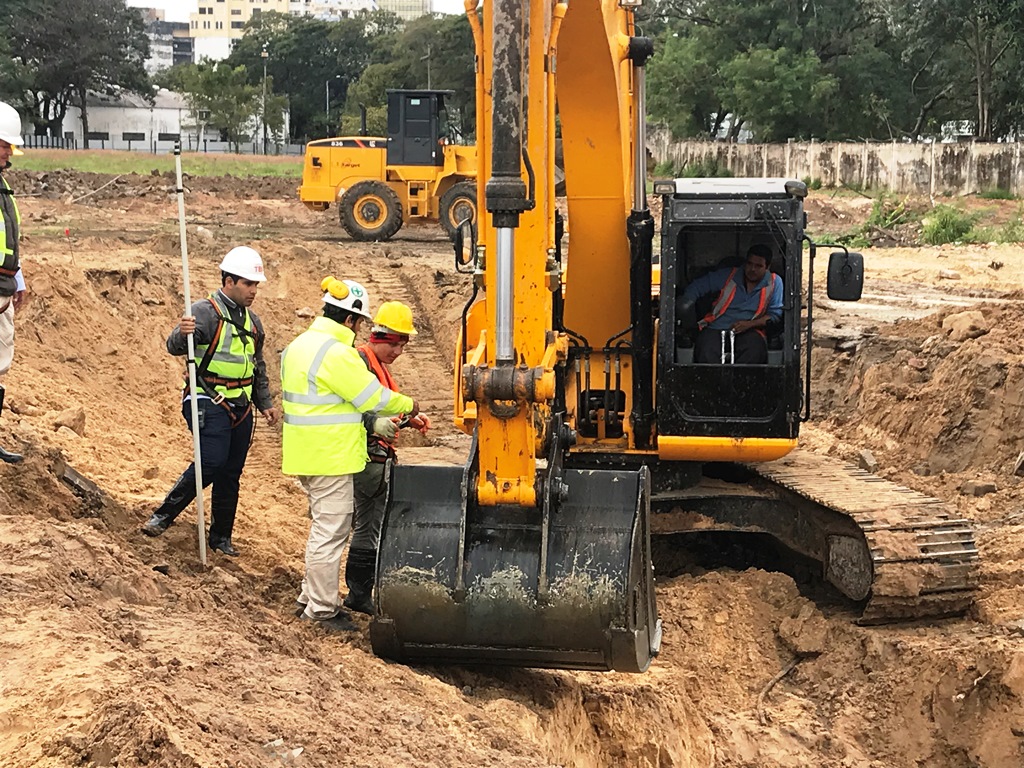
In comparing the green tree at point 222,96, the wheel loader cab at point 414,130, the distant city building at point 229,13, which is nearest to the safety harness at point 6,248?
the wheel loader cab at point 414,130

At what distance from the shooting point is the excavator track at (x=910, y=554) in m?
6.83

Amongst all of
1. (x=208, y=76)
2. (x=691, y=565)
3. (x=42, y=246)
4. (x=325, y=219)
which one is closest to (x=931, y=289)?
(x=691, y=565)

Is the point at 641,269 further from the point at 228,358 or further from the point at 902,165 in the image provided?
the point at 902,165

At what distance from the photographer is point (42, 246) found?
18.0 metres

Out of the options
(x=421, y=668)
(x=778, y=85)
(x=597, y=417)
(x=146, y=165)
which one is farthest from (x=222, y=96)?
(x=421, y=668)

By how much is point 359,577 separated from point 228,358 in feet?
4.75

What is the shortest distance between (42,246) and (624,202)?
13.0 meters

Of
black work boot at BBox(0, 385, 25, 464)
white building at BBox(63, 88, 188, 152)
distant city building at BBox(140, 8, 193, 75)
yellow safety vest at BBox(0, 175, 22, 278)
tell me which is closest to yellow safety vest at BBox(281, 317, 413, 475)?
yellow safety vest at BBox(0, 175, 22, 278)

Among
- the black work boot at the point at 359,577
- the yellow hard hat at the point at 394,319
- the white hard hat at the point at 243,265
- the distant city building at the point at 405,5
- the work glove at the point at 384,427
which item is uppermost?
the distant city building at the point at 405,5

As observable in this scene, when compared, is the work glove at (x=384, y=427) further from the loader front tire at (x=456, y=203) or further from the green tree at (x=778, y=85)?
the green tree at (x=778, y=85)

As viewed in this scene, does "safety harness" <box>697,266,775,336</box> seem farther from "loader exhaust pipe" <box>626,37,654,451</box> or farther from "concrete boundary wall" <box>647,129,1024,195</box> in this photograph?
"concrete boundary wall" <box>647,129,1024,195</box>

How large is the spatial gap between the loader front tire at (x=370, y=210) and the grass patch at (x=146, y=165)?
59.8 ft

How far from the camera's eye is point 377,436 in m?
6.58

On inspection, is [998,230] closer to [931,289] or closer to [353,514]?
[931,289]
